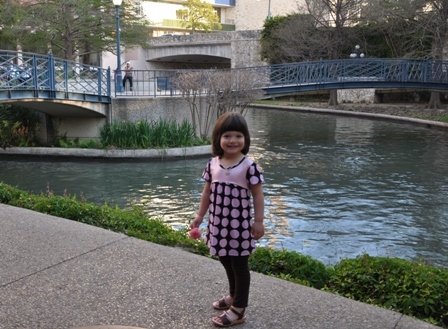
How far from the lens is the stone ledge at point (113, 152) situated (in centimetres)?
1644

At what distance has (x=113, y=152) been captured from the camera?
16562 mm

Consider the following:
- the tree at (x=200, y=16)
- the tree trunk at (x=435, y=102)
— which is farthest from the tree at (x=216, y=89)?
the tree at (x=200, y=16)

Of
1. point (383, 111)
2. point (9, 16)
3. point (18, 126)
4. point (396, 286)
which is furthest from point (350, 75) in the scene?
point (396, 286)

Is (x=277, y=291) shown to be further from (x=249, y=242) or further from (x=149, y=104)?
(x=149, y=104)

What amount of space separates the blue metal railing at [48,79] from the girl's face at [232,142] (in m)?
11.8

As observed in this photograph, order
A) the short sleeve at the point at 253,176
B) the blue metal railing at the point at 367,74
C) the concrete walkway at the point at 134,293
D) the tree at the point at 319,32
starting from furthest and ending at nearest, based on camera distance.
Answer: the tree at the point at 319,32, the blue metal railing at the point at 367,74, the concrete walkway at the point at 134,293, the short sleeve at the point at 253,176

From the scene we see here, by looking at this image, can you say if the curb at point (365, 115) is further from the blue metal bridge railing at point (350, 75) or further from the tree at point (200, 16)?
the tree at point (200, 16)

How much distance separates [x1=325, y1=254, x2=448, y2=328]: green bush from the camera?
4324mm

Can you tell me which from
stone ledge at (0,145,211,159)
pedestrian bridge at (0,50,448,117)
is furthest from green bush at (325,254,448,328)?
pedestrian bridge at (0,50,448,117)

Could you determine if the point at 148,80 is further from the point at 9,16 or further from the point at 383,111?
the point at 383,111

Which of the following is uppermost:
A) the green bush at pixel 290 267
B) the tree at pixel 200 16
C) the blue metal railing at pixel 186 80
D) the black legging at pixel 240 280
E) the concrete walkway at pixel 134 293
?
the tree at pixel 200 16

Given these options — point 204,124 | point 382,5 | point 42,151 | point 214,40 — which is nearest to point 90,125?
point 42,151

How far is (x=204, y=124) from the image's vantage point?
63.4ft

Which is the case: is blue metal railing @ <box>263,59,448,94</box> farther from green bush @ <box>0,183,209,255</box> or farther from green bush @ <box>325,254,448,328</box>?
green bush @ <box>325,254,448,328</box>
